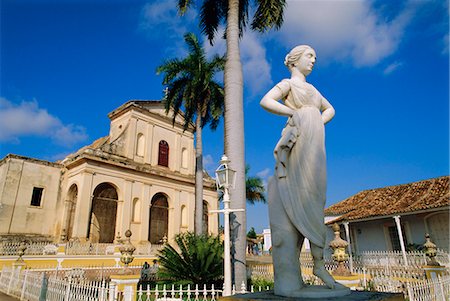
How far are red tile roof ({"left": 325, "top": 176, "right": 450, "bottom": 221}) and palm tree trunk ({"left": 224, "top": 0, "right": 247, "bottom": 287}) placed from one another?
1089cm

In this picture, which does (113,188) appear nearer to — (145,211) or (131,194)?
(131,194)

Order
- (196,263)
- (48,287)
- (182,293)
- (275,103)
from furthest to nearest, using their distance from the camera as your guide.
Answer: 1. (196,263)
2. (48,287)
3. (182,293)
4. (275,103)

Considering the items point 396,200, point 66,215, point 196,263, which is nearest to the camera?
point 196,263

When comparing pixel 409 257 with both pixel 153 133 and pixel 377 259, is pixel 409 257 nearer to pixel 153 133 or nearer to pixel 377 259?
pixel 377 259

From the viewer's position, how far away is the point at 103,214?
19844 millimetres

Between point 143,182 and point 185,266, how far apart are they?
547 inches

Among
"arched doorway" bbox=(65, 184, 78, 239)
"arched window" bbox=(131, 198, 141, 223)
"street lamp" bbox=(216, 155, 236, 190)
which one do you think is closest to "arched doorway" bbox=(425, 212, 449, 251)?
"street lamp" bbox=(216, 155, 236, 190)

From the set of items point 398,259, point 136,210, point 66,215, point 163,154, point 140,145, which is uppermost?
point 140,145

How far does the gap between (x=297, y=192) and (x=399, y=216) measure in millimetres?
14756

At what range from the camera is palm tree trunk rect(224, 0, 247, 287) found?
7.61m

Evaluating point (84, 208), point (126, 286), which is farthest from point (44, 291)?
point (84, 208)

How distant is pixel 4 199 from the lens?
57.6 ft

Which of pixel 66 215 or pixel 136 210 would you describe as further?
pixel 136 210

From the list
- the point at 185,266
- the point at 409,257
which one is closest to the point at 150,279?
the point at 185,266
